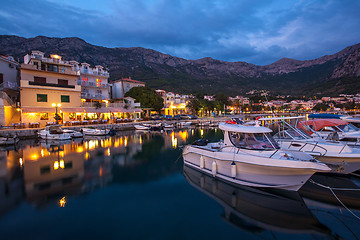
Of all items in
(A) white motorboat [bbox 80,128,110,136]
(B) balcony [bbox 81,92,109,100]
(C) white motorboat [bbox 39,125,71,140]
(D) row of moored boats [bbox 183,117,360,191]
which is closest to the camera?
(D) row of moored boats [bbox 183,117,360,191]

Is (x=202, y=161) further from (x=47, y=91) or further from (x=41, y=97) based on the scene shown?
(x=47, y=91)

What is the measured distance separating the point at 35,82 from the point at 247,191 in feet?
118

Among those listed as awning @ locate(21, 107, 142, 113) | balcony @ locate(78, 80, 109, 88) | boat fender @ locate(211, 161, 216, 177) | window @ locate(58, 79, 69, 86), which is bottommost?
boat fender @ locate(211, 161, 216, 177)

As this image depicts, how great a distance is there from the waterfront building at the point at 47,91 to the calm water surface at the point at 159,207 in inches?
861

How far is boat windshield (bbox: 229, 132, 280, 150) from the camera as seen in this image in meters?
9.83

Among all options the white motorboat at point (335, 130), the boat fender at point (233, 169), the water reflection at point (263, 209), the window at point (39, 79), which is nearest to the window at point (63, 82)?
the window at point (39, 79)

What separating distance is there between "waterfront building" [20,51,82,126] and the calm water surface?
21.9m

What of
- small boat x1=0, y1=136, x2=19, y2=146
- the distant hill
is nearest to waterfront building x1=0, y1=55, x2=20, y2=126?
small boat x1=0, y1=136, x2=19, y2=146

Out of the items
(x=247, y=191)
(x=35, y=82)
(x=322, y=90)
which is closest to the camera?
(x=247, y=191)

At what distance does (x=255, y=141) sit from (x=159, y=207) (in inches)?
232

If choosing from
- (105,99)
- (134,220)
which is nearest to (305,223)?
(134,220)

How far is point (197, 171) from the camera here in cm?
1254

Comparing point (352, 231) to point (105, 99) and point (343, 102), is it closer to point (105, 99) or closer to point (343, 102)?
point (105, 99)

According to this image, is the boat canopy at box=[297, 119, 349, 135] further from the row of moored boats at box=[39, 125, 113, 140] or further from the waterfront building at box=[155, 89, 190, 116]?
the waterfront building at box=[155, 89, 190, 116]
